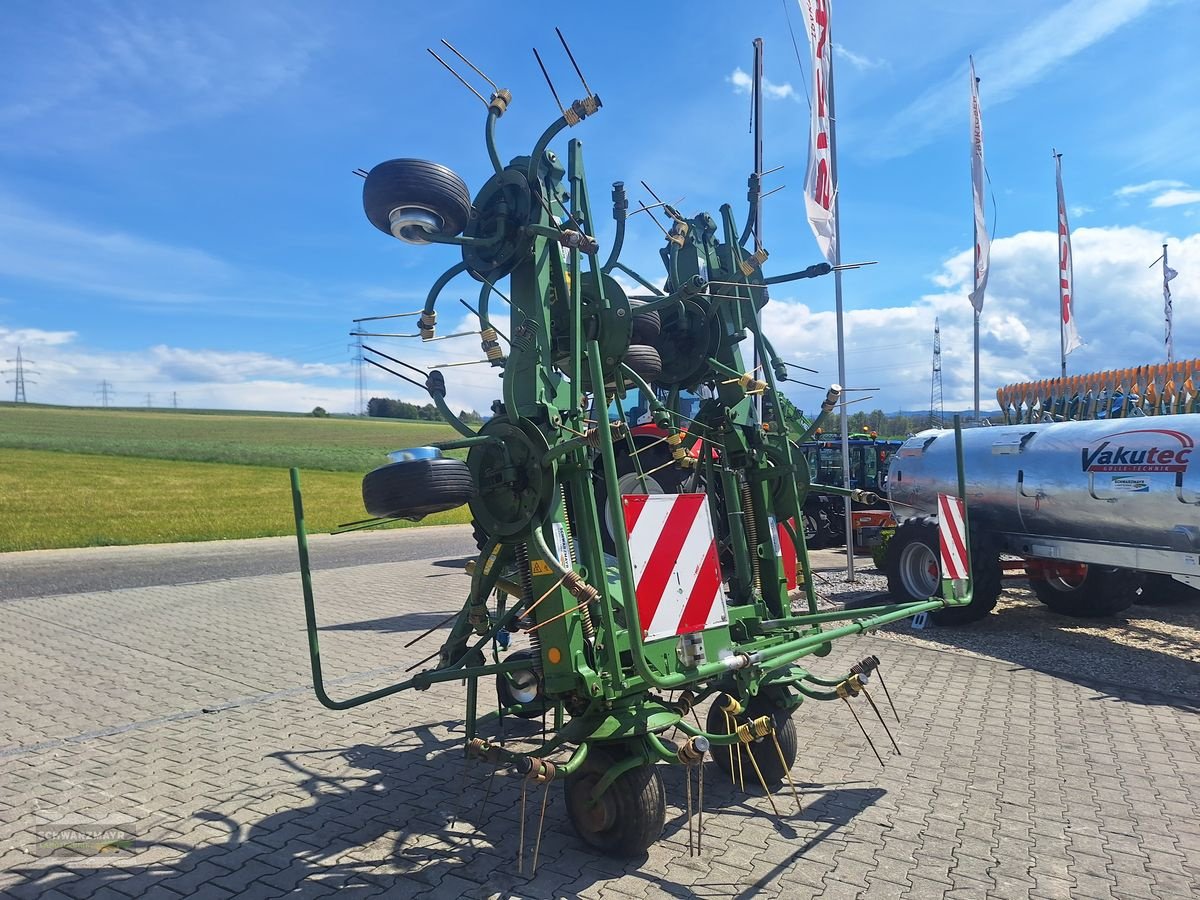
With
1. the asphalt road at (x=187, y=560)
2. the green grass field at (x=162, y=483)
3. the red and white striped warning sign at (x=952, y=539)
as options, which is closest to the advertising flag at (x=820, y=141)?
the red and white striped warning sign at (x=952, y=539)

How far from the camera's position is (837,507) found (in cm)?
1545

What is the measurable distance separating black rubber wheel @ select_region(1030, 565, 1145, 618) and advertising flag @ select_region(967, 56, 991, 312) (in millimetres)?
4189

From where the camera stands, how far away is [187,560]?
50.7 feet

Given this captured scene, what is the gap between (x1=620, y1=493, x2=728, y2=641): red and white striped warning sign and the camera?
11.5ft

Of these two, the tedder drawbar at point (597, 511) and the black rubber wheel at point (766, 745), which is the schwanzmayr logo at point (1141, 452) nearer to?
the tedder drawbar at point (597, 511)

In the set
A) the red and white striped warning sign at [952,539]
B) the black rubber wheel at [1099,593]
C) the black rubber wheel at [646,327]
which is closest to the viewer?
the red and white striped warning sign at [952,539]

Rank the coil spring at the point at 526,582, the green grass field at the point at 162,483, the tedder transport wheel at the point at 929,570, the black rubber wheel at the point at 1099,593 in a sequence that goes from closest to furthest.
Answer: the coil spring at the point at 526,582 < the tedder transport wheel at the point at 929,570 < the black rubber wheel at the point at 1099,593 < the green grass field at the point at 162,483

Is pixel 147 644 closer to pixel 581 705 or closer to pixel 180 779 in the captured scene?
pixel 180 779

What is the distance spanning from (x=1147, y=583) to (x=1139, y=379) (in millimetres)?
7942

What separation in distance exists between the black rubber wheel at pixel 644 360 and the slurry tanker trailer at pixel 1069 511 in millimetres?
5598

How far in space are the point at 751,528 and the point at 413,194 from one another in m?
2.87

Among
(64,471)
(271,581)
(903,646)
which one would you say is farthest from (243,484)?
(903,646)

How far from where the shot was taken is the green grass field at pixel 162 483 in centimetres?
1992

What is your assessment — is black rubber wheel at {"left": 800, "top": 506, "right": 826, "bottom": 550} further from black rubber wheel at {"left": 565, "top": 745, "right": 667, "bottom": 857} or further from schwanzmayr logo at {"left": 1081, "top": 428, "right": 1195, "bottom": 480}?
black rubber wheel at {"left": 565, "top": 745, "right": 667, "bottom": 857}
